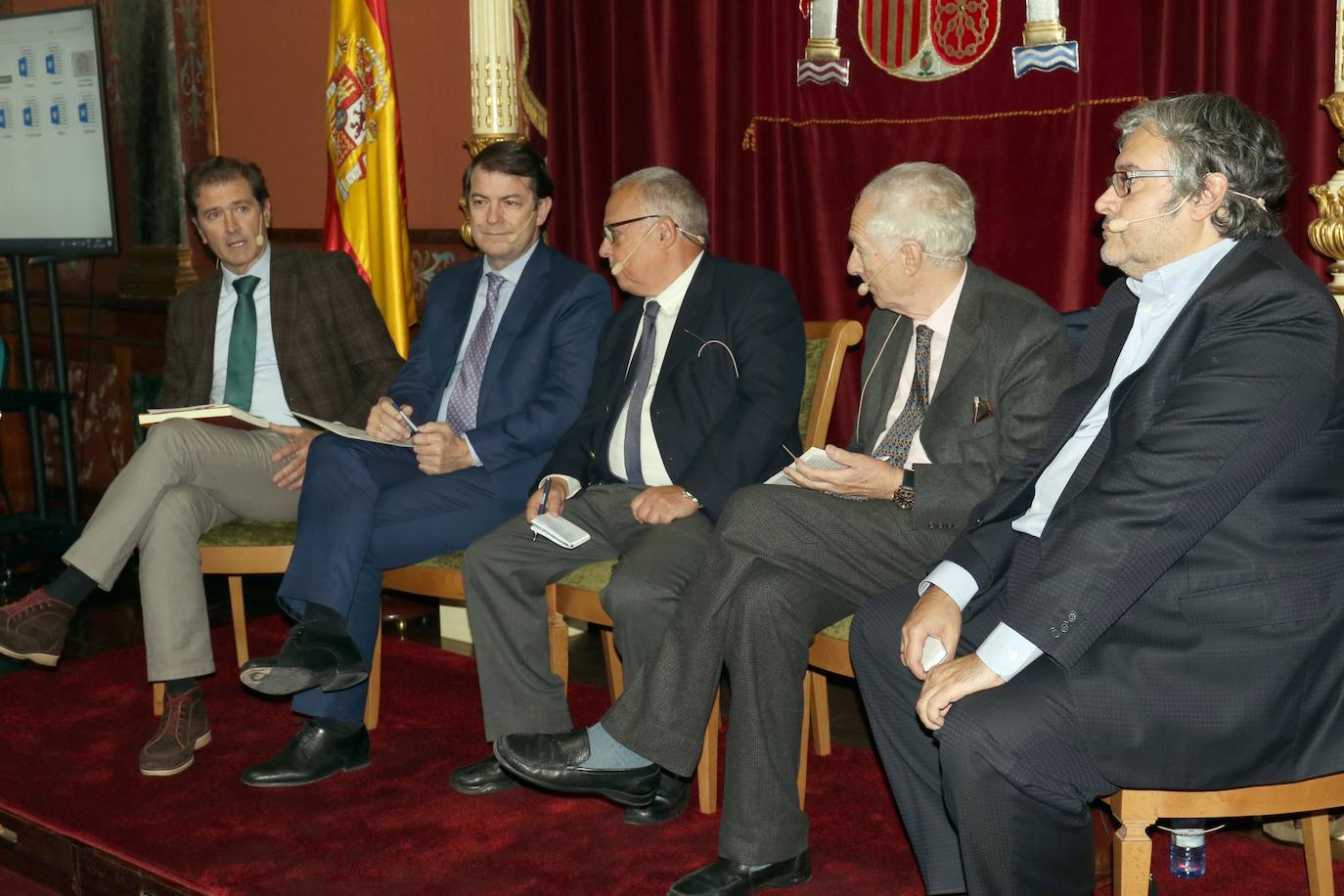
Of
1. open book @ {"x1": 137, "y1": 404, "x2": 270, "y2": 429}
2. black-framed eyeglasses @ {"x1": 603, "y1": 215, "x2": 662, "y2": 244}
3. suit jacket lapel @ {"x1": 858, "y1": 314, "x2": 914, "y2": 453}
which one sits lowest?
open book @ {"x1": 137, "y1": 404, "x2": 270, "y2": 429}

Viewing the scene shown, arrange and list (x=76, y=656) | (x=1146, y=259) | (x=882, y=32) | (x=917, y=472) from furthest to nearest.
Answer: (x=76, y=656) → (x=882, y=32) → (x=917, y=472) → (x=1146, y=259)

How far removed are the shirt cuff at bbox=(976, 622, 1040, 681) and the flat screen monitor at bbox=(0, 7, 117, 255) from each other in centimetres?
416

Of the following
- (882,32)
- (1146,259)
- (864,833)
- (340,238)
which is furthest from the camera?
(340,238)

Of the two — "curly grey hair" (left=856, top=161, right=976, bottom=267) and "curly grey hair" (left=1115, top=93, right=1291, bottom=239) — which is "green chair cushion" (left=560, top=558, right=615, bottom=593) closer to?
"curly grey hair" (left=856, top=161, right=976, bottom=267)

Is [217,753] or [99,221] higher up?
[99,221]

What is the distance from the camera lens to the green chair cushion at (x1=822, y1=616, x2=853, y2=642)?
8.27 feet

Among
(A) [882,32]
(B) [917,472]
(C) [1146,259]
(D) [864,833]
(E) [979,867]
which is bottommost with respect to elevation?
(D) [864,833]

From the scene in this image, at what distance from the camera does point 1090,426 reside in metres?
2.21

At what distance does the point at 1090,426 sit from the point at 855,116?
1.53 m

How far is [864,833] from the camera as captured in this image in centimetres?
278

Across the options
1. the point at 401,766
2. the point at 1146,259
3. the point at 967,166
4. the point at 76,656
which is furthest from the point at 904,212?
the point at 76,656

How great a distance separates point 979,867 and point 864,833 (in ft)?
2.62

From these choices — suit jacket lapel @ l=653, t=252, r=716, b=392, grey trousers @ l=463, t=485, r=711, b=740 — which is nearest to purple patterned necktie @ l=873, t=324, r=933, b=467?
grey trousers @ l=463, t=485, r=711, b=740

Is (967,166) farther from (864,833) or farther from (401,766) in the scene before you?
(401,766)
